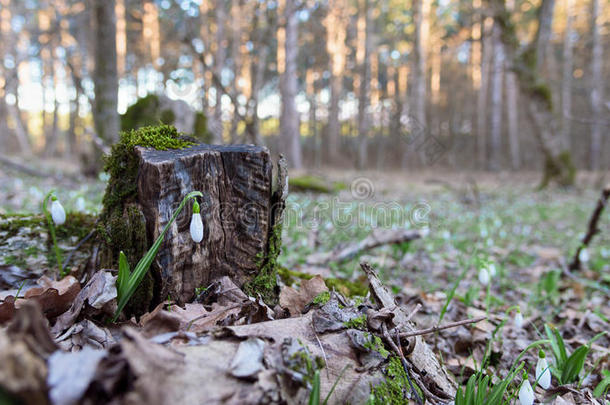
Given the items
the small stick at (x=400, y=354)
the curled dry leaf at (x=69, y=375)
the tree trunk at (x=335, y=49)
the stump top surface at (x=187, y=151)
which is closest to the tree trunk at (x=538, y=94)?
the tree trunk at (x=335, y=49)

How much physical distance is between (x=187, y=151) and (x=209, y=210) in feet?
0.87

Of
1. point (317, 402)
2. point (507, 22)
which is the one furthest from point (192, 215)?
point (507, 22)

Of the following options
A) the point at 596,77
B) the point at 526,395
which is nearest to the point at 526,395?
the point at 526,395

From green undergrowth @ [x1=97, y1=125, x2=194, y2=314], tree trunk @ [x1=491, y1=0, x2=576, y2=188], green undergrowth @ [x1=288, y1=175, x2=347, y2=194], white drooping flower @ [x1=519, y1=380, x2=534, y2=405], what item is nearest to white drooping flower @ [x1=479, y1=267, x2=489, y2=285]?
white drooping flower @ [x1=519, y1=380, x2=534, y2=405]

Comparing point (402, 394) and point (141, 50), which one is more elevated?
point (141, 50)

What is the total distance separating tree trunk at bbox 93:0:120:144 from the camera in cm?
752

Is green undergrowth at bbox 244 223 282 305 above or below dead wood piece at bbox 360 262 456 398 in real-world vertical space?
above

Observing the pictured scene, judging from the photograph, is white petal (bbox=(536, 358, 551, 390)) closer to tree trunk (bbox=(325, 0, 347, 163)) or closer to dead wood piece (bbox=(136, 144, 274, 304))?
dead wood piece (bbox=(136, 144, 274, 304))

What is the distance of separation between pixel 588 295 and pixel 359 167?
17.1 meters

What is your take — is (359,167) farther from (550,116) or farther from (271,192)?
(271,192)

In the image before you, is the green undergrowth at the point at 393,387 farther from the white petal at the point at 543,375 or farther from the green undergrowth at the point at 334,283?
A: the green undergrowth at the point at 334,283

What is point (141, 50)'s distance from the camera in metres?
21.2

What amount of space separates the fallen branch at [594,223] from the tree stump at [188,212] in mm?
3033

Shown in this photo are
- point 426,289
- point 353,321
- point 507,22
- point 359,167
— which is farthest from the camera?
point 359,167
